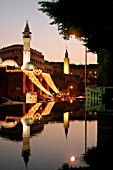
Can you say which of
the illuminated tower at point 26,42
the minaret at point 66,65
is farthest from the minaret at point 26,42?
the minaret at point 66,65

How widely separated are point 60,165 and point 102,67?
61.4ft

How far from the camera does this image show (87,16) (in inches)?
265

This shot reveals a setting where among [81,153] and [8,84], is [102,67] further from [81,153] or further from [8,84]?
[8,84]

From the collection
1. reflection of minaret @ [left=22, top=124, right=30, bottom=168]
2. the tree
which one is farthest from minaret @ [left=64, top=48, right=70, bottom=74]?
the tree

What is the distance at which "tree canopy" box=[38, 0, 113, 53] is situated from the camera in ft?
21.7

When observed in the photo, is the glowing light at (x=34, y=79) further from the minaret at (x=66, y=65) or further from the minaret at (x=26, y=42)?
the minaret at (x=66, y=65)

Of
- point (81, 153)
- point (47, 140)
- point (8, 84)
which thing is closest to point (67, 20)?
point (81, 153)

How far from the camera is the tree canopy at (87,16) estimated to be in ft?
21.7

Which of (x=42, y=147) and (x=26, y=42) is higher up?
(x=26, y=42)

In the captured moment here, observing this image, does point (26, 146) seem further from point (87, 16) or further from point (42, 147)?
point (87, 16)

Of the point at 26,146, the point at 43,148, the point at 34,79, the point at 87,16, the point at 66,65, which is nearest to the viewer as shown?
the point at 87,16

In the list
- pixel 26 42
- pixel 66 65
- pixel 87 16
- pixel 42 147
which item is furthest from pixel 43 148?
pixel 66 65

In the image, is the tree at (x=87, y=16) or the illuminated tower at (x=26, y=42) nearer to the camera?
the tree at (x=87, y=16)

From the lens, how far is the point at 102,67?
25.7 meters
